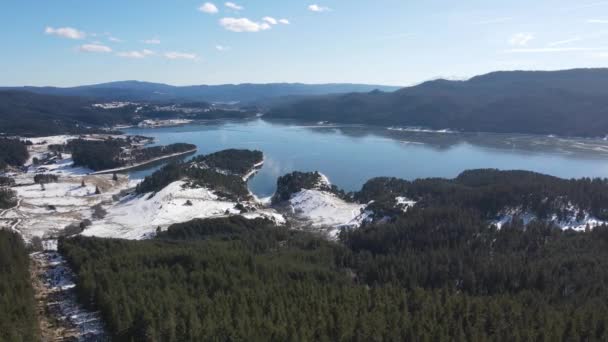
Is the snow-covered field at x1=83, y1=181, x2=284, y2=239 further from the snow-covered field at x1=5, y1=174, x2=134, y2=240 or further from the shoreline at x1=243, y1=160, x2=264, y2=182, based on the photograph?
the shoreline at x1=243, y1=160, x2=264, y2=182

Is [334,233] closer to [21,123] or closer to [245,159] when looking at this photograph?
[245,159]

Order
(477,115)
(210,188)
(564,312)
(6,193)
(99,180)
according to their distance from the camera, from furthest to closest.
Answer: (477,115), (99,180), (210,188), (6,193), (564,312)

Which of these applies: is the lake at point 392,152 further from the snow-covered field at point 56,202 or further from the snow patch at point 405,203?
the snow patch at point 405,203

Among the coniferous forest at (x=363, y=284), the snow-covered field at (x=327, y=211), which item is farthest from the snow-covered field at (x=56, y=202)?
the snow-covered field at (x=327, y=211)

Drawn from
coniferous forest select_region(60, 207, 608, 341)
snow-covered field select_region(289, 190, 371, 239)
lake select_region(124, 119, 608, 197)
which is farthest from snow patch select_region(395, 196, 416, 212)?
lake select_region(124, 119, 608, 197)

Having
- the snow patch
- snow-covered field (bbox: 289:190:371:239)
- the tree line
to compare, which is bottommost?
snow-covered field (bbox: 289:190:371:239)

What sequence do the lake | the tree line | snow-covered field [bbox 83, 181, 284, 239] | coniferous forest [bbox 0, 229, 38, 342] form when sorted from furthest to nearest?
the tree line → the lake → snow-covered field [bbox 83, 181, 284, 239] → coniferous forest [bbox 0, 229, 38, 342]

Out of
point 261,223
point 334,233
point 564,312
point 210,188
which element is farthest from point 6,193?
point 564,312
